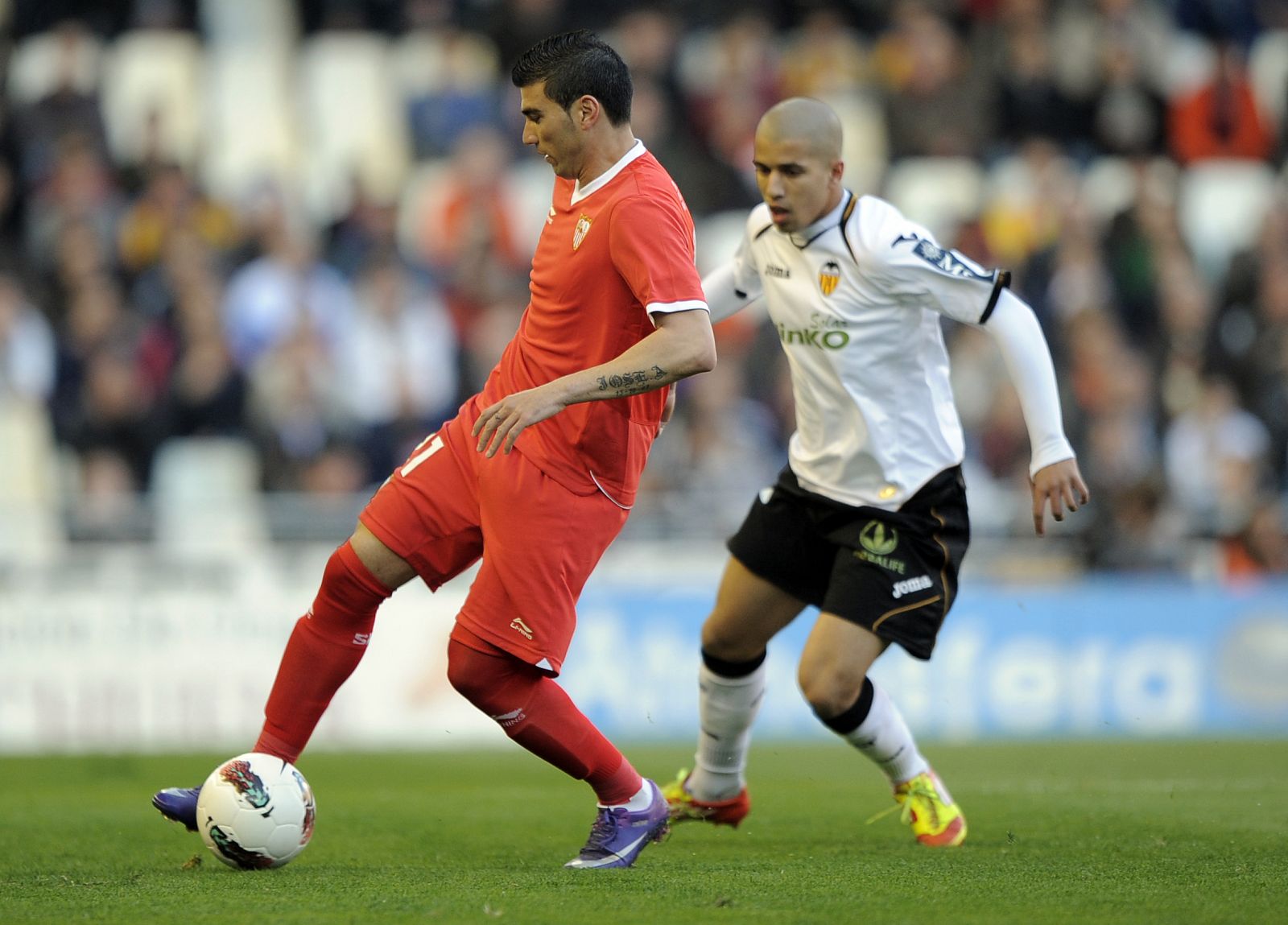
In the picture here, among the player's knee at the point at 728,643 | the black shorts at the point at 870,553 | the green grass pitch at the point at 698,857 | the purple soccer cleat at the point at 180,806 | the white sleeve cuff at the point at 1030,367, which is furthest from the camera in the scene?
the player's knee at the point at 728,643

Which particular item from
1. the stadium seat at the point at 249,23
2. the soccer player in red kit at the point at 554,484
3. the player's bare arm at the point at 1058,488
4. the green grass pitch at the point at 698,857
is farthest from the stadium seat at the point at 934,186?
the soccer player in red kit at the point at 554,484

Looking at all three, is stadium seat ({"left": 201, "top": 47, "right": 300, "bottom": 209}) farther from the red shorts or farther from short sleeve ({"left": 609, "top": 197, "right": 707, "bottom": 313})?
short sleeve ({"left": 609, "top": 197, "right": 707, "bottom": 313})

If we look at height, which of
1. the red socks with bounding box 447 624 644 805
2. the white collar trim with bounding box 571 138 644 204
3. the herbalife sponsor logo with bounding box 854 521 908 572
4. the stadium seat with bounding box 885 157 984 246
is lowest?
the red socks with bounding box 447 624 644 805

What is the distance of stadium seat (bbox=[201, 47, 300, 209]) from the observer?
15.5 meters

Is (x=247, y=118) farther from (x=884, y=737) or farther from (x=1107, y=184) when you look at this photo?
(x=884, y=737)

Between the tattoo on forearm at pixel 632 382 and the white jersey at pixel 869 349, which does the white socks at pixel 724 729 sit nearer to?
the white jersey at pixel 869 349

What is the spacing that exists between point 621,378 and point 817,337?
1410 millimetres

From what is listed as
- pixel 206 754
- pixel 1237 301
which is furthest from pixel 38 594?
pixel 1237 301

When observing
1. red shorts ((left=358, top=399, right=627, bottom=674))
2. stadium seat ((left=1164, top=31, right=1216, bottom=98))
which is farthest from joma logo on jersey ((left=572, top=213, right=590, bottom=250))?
stadium seat ((left=1164, top=31, right=1216, bottom=98))

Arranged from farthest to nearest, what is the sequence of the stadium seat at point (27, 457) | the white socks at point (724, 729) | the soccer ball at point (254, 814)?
the stadium seat at point (27, 457), the white socks at point (724, 729), the soccer ball at point (254, 814)

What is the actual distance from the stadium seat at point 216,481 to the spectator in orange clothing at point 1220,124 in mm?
8716

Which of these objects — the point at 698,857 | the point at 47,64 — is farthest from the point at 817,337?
the point at 47,64

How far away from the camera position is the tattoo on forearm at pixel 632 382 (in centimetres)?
521

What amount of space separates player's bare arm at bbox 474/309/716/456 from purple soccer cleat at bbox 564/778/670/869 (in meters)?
1.31
